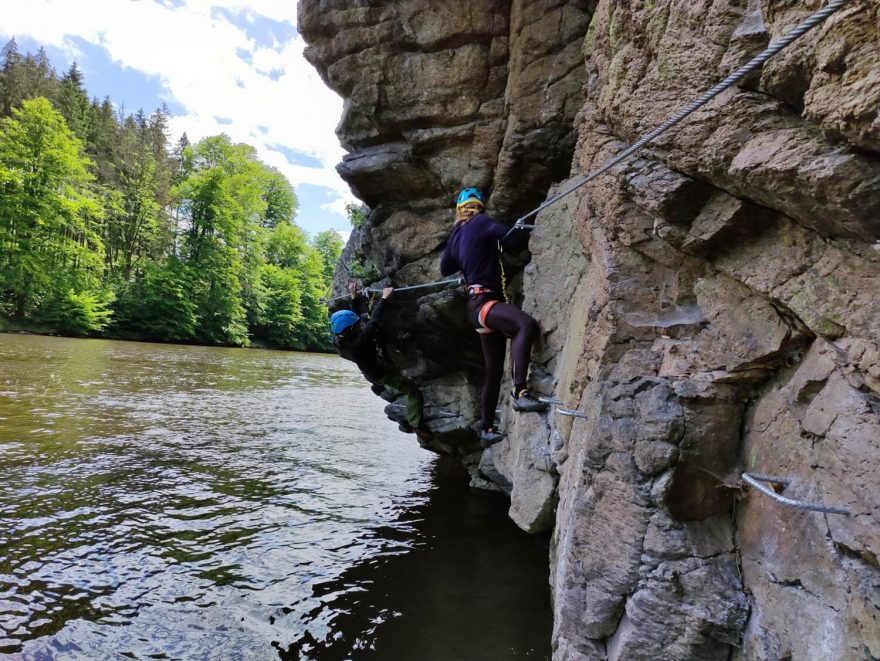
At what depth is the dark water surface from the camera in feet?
13.3

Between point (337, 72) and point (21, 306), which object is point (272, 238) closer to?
point (21, 306)

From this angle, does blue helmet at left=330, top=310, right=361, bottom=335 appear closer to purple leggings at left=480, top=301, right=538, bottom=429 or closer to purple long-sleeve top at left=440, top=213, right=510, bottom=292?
purple long-sleeve top at left=440, top=213, right=510, bottom=292

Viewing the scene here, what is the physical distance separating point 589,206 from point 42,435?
920 cm

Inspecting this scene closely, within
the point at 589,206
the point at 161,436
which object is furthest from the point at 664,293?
the point at 161,436

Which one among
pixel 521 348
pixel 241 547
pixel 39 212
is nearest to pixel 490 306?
pixel 521 348

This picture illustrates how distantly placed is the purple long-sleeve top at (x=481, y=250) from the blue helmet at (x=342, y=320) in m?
2.87

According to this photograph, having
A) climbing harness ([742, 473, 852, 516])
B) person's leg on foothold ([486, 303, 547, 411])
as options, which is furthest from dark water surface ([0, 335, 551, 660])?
Result: climbing harness ([742, 473, 852, 516])

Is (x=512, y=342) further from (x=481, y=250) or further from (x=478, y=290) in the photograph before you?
(x=481, y=250)

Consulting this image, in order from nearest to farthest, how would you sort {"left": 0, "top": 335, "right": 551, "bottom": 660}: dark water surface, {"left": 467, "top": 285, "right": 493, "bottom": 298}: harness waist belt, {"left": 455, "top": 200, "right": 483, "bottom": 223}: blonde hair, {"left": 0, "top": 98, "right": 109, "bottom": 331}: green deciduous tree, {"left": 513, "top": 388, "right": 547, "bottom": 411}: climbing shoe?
{"left": 0, "top": 335, "right": 551, "bottom": 660}: dark water surface, {"left": 513, "top": 388, "right": 547, "bottom": 411}: climbing shoe, {"left": 467, "top": 285, "right": 493, "bottom": 298}: harness waist belt, {"left": 455, "top": 200, "right": 483, "bottom": 223}: blonde hair, {"left": 0, "top": 98, "right": 109, "bottom": 331}: green deciduous tree

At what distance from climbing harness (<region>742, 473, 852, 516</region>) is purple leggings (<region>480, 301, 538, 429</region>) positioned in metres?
2.38

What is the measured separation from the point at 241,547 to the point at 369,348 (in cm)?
346

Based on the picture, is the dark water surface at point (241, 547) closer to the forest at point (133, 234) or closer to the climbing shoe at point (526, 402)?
the climbing shoe at point (526, 402)

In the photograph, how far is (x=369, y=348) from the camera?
8.06 metres

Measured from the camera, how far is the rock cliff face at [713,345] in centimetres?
197
